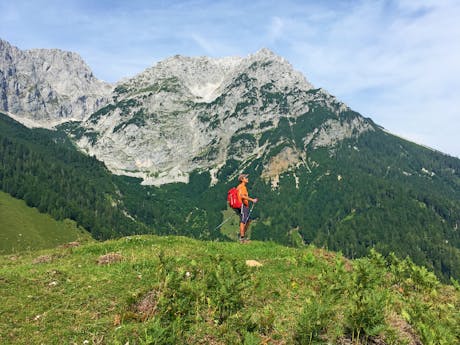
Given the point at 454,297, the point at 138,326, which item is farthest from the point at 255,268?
the point at 454,297

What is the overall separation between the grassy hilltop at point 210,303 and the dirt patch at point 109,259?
6 centimetres

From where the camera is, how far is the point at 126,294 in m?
14.5

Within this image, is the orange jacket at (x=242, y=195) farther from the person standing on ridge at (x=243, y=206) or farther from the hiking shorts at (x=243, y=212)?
the hiking shorts at (x=243, y=212)

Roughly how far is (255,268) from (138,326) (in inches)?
319

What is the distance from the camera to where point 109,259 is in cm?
1912

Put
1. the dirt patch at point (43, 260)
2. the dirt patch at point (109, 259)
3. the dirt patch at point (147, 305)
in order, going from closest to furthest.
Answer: the dirt patch at point (147, 305) < the dirt patch at point (109, 259) < the dirt patch at point (43, 260)

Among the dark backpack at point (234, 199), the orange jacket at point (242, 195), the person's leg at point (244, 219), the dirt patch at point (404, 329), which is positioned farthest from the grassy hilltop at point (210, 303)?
the orange jacket at point (242, 195)

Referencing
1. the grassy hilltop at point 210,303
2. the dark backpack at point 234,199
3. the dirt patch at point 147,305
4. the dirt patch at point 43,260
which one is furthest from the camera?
the dark backpack at point 234,199

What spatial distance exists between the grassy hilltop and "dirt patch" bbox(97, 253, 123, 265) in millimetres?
65

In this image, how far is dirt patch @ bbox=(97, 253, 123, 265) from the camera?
18.7m

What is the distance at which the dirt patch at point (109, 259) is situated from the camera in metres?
18.7

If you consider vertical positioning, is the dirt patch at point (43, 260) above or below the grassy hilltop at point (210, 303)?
below

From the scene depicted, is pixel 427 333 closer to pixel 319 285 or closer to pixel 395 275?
pixel 319 285

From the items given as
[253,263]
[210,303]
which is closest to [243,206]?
[253,263]
